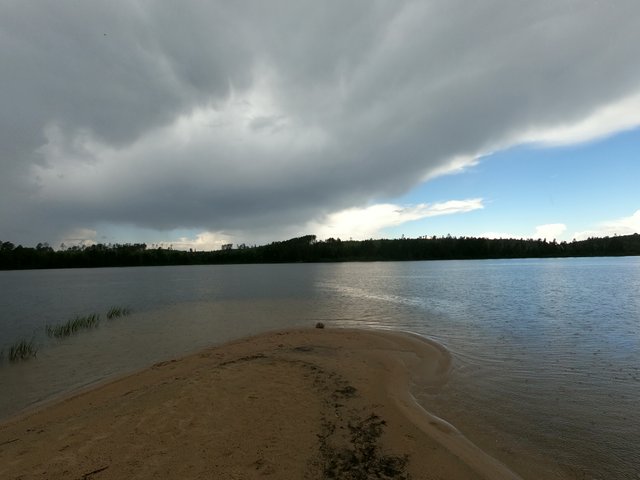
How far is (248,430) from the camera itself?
6.36 metres

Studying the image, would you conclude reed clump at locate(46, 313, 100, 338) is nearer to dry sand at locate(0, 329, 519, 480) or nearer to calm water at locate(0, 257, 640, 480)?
calm water at locate(0, 257, 640, 480)

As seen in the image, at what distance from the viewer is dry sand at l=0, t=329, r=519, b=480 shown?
5191mm

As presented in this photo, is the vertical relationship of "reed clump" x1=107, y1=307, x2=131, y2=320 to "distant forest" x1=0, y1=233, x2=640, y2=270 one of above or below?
below

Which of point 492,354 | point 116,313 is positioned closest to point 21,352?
point 116,313

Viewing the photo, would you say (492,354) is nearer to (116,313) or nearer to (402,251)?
(116,313)

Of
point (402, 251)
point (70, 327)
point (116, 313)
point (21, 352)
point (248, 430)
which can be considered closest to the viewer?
point (248, 430)

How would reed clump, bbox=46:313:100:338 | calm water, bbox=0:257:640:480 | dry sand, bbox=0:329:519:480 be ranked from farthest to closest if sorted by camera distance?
reed clump, bbox=46:313:100:338, calm water, bbox=0:257:640:480, dry sand, bbox=0:329:519:480

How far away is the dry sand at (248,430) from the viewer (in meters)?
5.19

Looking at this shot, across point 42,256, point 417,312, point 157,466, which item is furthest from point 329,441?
point 42,256

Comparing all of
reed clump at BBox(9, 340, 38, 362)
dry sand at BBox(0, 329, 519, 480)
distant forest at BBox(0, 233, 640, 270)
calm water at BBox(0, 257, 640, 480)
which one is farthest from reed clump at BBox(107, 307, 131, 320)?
distant forest at BBox(0, 233, 640, 270)

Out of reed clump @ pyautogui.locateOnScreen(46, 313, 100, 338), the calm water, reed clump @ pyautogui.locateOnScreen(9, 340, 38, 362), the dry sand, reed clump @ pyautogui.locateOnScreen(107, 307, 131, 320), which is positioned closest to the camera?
the dry sand

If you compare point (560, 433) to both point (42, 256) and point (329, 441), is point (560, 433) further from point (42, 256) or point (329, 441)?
point (42, 256)

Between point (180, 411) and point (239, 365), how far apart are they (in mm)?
3713

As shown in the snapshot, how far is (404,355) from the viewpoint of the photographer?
1264 cm
